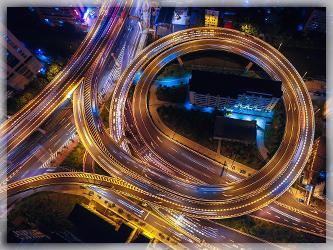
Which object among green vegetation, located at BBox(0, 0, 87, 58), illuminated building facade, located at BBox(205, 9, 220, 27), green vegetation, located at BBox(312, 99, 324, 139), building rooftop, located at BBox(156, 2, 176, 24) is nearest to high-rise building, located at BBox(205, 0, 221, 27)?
illuminated building facade, located at BBox(205, 9, 220, 27)

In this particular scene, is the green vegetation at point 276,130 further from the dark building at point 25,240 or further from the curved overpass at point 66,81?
the dark building at point 25,240

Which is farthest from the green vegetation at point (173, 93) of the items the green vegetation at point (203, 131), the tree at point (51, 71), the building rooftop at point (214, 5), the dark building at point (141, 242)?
the dark building at point (141, 242)

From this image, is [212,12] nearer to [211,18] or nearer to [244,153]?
[211,18]

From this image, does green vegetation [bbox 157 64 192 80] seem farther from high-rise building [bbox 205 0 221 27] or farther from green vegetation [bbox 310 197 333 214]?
green vegetation [bbox 310 197 333 214]

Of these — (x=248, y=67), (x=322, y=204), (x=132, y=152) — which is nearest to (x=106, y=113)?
(x=132, y=152)

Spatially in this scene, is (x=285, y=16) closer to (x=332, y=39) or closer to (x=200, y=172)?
(x=332, y=39)
